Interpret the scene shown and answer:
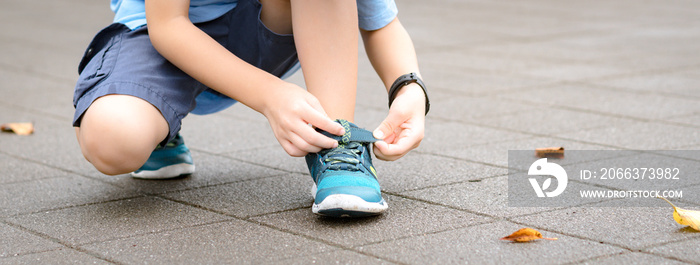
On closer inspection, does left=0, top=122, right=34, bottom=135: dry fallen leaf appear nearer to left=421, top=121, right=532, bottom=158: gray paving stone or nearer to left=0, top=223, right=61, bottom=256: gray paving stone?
left=0, top=223, right=61, bottom=256: gray paving stone

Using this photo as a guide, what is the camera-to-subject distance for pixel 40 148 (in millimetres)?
2887

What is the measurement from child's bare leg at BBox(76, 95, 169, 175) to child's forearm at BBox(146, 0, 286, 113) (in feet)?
0.52

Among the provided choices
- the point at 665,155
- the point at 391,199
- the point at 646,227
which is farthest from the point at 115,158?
the point at 665,155

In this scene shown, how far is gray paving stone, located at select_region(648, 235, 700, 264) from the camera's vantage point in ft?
5.46

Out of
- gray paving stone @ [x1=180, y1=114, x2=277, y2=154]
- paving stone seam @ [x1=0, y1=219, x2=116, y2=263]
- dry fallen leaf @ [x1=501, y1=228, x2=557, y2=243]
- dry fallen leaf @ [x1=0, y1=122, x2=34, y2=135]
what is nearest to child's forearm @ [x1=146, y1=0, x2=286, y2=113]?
paving stone seam @ [x1=0, y1=219, x2=116, y2=263]

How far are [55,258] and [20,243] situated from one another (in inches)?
6.2

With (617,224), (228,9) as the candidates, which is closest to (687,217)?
(617,224)

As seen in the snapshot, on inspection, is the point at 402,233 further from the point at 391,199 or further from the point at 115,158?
the point at 115,158

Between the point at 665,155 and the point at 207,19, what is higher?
the point at 207,19

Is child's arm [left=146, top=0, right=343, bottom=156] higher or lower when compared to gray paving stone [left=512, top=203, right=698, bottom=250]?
higher

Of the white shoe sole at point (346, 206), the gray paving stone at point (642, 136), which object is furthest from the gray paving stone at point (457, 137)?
the white shoe sole at point (346, 206)

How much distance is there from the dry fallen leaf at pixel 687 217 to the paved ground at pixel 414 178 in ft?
0.06

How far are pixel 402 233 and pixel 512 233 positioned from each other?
24 cm

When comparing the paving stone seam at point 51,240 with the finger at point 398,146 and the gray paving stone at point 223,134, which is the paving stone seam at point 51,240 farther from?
the gray paving stone at point 223,134
